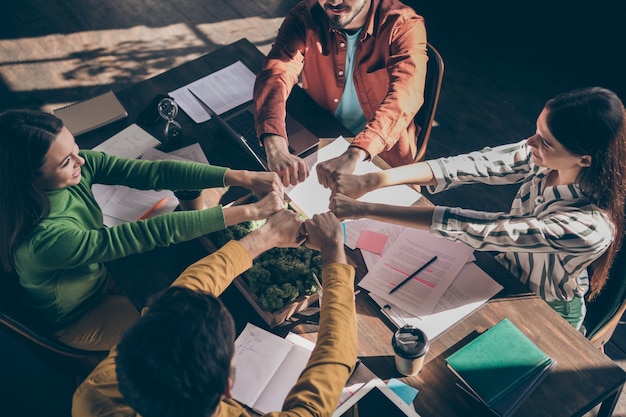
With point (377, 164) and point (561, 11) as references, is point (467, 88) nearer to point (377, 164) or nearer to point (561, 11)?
point (561, 11)

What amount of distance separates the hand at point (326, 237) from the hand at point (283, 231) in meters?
0.03

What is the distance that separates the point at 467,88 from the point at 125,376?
3.25m

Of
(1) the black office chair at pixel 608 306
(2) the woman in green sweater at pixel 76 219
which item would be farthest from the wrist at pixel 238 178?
(1) the black office chair at pixel 608 306

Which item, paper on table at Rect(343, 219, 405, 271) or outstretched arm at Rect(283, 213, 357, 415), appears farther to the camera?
paper on table at Rect(343, 219, 405, 271)

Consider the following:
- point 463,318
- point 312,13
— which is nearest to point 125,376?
point 463,318

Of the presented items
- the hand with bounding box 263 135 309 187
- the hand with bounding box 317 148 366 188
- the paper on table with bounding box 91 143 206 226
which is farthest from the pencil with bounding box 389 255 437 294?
the paper on table with bounding box 91 143 206 226

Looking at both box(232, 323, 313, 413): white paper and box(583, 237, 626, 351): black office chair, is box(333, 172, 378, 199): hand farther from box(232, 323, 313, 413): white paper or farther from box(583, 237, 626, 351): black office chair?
box(583, 237, 626, 351): black office chair

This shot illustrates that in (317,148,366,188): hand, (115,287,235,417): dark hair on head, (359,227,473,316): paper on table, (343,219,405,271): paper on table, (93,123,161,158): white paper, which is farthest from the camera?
(93,123,161,158): white paper

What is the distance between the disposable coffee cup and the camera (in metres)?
1.45

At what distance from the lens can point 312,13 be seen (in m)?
2.23

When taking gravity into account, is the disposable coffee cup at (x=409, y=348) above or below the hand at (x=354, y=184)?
below

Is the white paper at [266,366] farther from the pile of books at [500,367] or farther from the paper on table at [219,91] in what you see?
the paper on table at [219,91]

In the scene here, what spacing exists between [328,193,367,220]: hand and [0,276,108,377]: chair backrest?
94 cm

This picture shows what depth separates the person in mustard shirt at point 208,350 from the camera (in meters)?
1.05
